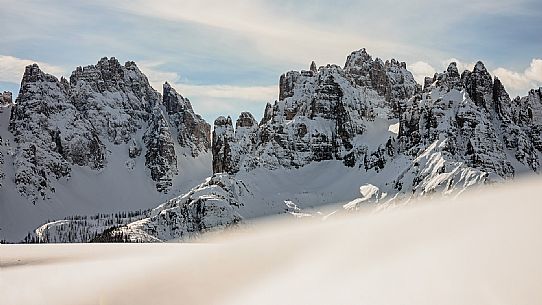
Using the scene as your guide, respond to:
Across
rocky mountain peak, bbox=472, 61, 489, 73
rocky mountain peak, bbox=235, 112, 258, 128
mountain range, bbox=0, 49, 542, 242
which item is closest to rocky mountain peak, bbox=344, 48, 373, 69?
mountain range, bbox=0, 49, 542, 242

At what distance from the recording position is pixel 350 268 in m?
4.63

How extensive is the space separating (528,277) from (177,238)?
73103 millimetres

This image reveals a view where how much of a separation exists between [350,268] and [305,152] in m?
126

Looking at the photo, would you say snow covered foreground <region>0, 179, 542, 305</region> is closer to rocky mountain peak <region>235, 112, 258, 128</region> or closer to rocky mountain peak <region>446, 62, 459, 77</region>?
rocky mountain peak <region>446, 62, 459, 77</region>

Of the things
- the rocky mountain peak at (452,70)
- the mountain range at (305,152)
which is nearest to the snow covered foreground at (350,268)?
the mountain range at (305,152)

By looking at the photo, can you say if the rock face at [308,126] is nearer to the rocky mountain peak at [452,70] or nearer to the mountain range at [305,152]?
the mountain range at [305,152]

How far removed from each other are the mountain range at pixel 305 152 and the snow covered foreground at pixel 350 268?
67.4 metres

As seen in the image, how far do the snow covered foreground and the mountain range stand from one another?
6740cm

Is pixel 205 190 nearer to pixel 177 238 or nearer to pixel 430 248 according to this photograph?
pixel 177 238

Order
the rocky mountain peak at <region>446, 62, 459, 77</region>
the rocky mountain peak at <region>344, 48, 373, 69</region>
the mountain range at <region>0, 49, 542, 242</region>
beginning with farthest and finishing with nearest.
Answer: the rocky mountain peak at <region>344, 48, 373, 69</region>, the rocky mountain peak at <region>446, 62, 459, 77</region>, the mountain range at <region>0, 49, 542, 242</region>

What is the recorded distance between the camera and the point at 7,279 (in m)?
6.07

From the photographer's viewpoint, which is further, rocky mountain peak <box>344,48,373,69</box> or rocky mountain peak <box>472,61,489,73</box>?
rocky mountain peak <box>344,48,373,69</box>

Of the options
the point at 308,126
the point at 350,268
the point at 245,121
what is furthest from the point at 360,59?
the point at 350,268

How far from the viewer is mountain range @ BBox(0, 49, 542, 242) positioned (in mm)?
89000
